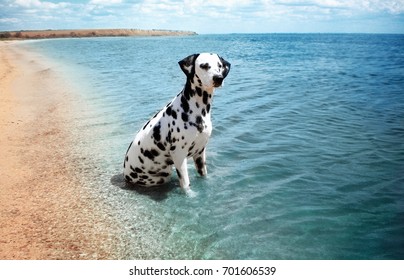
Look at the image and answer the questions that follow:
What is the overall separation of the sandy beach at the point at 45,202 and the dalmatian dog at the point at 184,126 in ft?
3.88

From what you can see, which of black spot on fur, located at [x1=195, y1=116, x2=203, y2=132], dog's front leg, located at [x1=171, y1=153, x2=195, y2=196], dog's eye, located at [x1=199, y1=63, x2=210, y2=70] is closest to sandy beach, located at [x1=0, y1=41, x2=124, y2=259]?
dog's front leg, located at [x1=171, y1=153, x2=195, y2=196]

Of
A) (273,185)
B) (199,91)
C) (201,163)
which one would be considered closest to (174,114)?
(199,91)

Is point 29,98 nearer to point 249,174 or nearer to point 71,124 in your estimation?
point 71,124

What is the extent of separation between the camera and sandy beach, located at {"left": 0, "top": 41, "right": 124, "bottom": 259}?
441 cm

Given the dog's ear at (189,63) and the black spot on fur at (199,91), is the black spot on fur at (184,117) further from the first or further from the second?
the dog's ear at (189,63)

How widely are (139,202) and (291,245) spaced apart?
261cm

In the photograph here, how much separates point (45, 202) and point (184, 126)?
2.84 m

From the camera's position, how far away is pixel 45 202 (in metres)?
5.62

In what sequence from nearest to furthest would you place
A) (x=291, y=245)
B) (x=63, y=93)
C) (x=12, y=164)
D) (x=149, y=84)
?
1. (x=291, y=245)
2. (x=12, y=164)
3. (x=63, y=93)
4. (x=149, y=84)

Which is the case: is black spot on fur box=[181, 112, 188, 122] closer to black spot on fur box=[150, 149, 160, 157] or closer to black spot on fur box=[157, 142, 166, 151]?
black spot on fur box=[157, 142, 166, 151]

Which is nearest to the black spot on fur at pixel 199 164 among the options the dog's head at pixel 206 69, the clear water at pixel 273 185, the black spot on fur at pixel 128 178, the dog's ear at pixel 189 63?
the clear water at pixel 273 185

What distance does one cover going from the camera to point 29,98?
1467 cm
